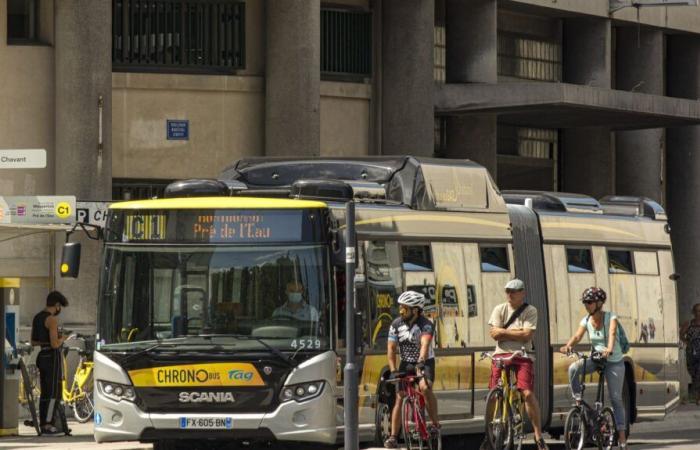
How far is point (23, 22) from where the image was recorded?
29.3m

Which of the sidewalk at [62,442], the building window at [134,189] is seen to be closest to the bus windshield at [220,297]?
the sidewalk at [62,442]

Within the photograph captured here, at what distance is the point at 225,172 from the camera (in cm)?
2123

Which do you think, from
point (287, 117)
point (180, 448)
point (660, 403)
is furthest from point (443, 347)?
point (287, 117)

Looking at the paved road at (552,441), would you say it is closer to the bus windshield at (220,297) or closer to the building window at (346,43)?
the bus windshield at (220,297)

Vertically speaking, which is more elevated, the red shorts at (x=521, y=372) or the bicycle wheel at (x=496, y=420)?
the red shorts at (x=521, y=372)

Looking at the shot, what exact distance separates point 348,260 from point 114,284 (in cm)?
233

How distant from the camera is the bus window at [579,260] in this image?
2306 cm

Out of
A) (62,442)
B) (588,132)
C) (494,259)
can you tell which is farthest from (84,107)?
(588,132)

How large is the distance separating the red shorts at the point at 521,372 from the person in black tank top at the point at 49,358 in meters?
6.27

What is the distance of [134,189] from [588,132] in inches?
488

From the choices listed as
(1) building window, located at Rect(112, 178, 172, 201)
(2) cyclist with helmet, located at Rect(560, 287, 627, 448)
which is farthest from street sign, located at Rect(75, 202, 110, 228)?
(2) cyclist with helmet, located at Rect(560, 287, 627, 448)

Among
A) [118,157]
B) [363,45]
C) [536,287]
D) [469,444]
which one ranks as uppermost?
[363,45]

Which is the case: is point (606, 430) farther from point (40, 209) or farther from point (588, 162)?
point (588, 162)

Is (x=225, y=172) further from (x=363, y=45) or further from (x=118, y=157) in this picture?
(x=363, y=45)
